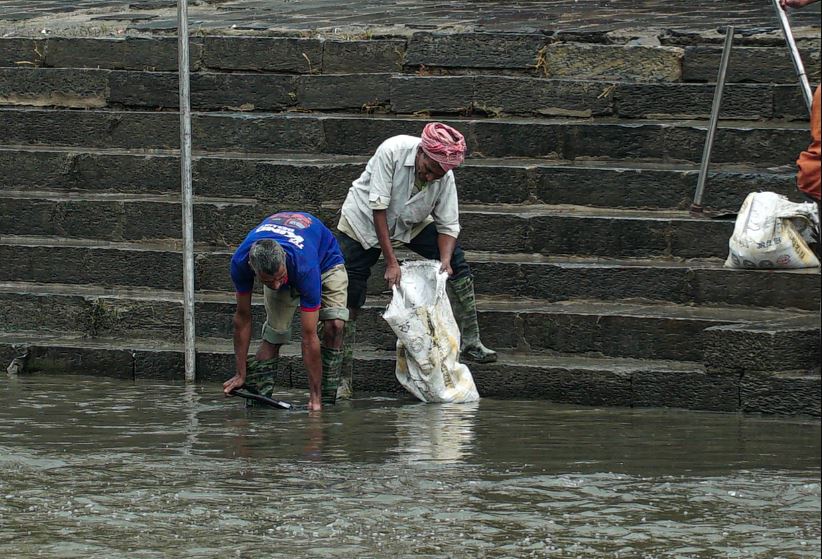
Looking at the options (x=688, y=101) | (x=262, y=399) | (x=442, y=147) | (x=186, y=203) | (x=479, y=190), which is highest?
(x=688, y=101)

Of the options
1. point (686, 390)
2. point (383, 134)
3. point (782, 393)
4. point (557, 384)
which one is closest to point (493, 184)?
point (383, 134)

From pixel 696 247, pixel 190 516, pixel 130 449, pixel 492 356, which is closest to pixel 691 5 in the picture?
pixel 696 247

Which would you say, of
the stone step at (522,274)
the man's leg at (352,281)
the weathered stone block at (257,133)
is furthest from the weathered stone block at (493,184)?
the man's leg at (352,281)

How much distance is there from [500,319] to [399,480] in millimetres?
2417

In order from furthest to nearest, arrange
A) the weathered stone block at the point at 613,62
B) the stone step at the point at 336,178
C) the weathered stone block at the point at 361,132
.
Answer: the weathered stone block at the point at 613,62 < the weathered stone block at the point at 361,132 < the stone step at the point at 336,178

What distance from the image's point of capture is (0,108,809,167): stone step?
30.9ft

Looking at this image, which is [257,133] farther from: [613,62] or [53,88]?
[613,62]

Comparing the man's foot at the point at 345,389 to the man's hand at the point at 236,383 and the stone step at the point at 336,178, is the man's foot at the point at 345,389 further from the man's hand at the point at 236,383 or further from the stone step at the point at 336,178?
the stone step at the point at 336,178

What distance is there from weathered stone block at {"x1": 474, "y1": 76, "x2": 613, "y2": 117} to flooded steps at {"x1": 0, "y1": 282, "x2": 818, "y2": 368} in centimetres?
188

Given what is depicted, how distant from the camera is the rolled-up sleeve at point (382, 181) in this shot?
7.76 metres

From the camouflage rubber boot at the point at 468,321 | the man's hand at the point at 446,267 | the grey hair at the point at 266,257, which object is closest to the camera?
the grey hair at the point at 266,257

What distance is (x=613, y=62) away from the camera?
10422 millimetres

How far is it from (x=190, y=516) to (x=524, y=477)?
4.61ft

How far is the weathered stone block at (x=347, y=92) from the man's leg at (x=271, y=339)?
10.4 feet
